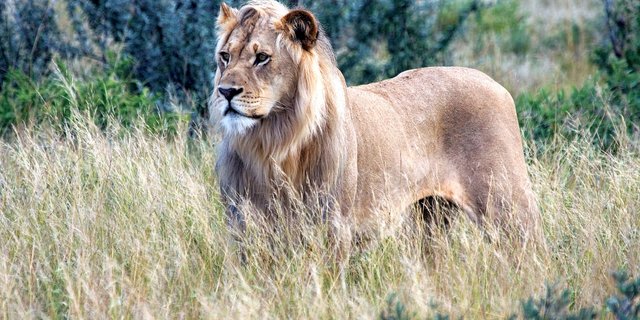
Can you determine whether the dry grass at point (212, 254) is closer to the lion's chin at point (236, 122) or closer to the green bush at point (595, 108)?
the lion's chin at point (236, 122)

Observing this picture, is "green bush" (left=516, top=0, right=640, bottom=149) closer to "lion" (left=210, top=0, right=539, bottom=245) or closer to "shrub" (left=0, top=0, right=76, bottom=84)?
"lion" (left=210, top=0, right=539, bottom=245)

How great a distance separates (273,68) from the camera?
448cm

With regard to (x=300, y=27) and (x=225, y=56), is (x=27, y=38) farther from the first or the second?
(x=300, y=27)

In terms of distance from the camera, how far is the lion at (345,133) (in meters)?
4.50

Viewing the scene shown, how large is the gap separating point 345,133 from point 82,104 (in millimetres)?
2668

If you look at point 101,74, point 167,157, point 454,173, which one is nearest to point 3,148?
point 167,157

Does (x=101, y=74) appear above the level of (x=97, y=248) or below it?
below

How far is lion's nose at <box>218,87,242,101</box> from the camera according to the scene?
4.31m

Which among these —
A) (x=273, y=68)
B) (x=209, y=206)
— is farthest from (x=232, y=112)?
(x=209, y=206)

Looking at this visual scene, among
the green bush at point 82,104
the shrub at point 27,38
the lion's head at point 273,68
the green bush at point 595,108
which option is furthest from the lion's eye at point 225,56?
the shrub at point 27,38

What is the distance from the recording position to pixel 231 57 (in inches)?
178

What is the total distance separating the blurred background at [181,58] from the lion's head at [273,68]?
2122 mm

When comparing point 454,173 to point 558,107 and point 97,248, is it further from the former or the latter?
point 558,107

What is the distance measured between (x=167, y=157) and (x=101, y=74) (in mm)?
2448
